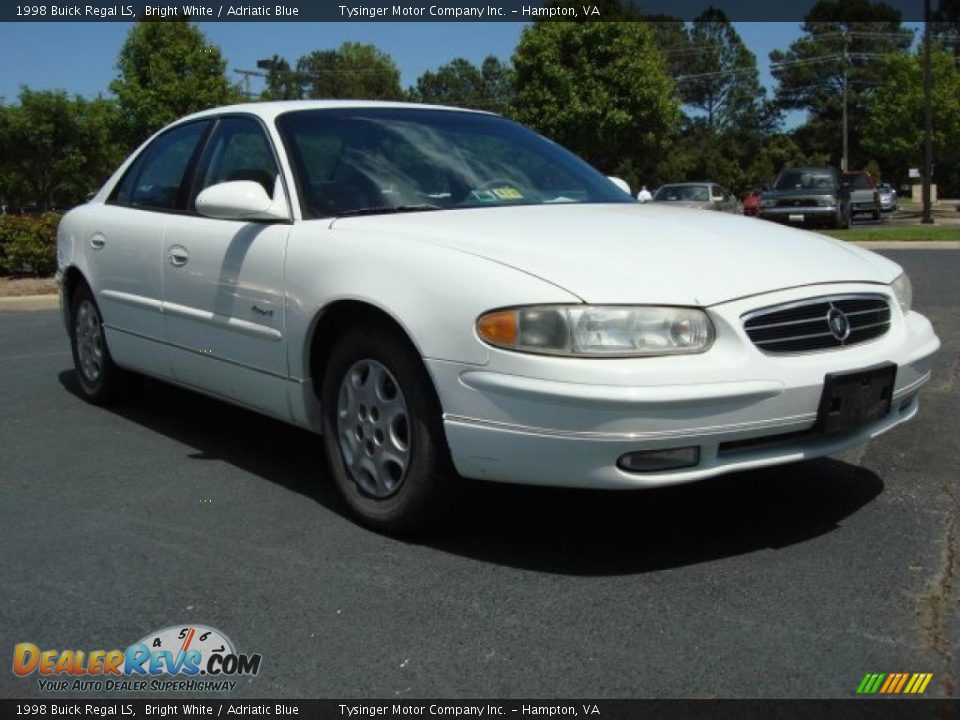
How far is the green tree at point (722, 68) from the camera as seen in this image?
264 ft

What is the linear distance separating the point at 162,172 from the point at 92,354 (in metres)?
1.19

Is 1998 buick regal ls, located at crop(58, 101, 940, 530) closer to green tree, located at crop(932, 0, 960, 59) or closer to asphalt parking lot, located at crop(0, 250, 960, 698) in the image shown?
asphalt parking lot, located at crop(0, 250, 960, 698)

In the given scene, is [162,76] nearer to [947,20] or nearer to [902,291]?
[902,291]

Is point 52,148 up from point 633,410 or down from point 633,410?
up

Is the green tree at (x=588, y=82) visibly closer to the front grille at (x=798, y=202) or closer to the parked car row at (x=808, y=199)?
the parked car row at (x=808, y=199)

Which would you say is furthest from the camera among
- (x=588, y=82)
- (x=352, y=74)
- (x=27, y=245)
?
(x=352, y=74)

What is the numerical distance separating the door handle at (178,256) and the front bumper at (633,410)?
183 cm

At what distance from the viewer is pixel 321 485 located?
14.7 ft

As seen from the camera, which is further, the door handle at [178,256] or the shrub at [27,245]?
the shrub at [27,245]

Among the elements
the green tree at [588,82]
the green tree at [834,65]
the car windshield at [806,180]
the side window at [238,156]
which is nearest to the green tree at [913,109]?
the green tree at [588,82]

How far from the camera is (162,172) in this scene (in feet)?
17.8

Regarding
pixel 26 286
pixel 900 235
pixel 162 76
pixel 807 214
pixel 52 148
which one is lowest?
pixel 900 235

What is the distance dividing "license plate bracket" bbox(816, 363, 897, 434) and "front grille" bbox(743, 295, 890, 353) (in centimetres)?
12

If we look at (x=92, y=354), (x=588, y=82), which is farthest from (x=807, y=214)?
(x=92, y=354)
